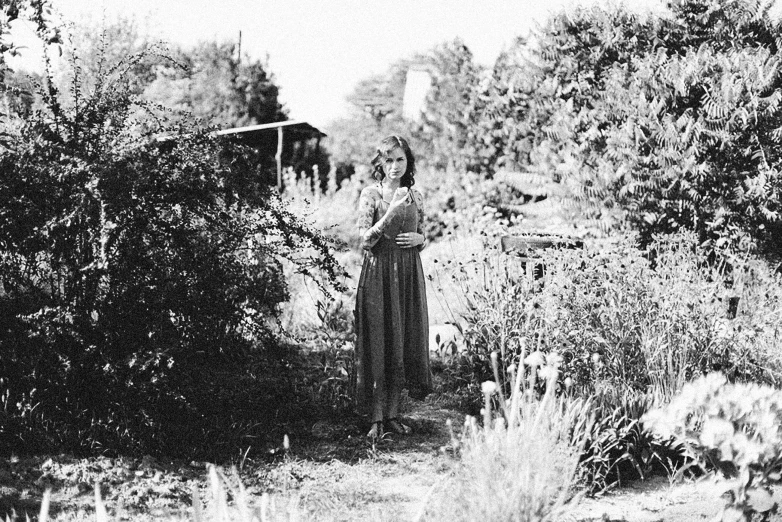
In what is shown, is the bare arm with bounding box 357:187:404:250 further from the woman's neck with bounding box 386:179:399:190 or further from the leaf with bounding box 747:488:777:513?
the leaf with bounding box 747:488:777:513

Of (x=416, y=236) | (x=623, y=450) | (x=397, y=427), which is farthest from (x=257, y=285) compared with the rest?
(x=623, y=450)

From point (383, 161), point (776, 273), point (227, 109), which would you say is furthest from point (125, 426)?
point (227, 109)

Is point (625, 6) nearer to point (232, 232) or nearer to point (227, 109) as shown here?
point (232, 232)

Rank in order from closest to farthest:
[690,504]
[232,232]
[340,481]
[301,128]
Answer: [690,504] → [340,481] → [232,232] → [301,128]

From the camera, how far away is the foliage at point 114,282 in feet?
15.5

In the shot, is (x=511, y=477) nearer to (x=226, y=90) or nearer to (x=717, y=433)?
(x=717, y=433)

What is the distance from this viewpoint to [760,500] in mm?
3453

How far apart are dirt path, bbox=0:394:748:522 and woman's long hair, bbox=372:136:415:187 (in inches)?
66.7

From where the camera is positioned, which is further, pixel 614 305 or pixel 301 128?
pixel 301 128

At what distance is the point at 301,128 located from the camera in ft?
82.1

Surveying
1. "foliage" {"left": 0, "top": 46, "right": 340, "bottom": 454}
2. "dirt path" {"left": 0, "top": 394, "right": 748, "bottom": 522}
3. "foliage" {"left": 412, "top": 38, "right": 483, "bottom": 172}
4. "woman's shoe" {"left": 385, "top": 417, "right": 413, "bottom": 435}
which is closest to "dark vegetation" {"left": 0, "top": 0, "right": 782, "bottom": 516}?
"foliage" {"left": 0, "top": 46, "right": 340, "bottom": 454}

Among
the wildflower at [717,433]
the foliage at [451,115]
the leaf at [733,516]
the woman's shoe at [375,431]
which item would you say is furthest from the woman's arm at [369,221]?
the foliage at [451,115]

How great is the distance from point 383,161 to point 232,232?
1064mm

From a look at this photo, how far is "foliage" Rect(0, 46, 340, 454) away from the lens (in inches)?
185
